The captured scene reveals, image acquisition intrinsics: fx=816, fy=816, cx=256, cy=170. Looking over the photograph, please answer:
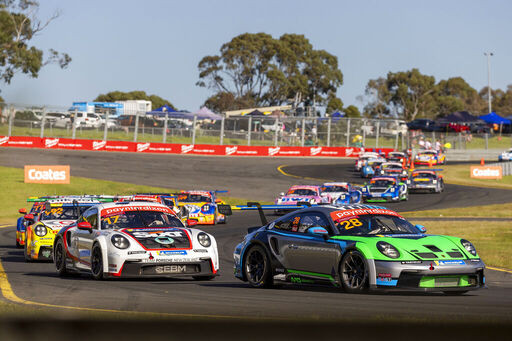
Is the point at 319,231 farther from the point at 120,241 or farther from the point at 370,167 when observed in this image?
the point at 370,167

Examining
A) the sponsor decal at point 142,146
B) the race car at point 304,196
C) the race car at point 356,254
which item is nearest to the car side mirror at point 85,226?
→ the race car at point 356,254

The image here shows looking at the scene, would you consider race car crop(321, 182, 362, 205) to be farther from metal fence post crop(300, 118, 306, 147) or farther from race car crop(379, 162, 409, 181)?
metal fence post crop(300, 118, 306, 147)

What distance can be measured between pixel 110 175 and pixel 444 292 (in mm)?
41137

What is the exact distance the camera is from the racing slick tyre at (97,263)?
12.6m

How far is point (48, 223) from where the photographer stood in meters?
17.1

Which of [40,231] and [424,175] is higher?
[424,175]

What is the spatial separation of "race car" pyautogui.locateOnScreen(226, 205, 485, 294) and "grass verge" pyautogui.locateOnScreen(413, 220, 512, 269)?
595 cm

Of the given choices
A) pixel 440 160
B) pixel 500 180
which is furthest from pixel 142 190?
pixel 440 160

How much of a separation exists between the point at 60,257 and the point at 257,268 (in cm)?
427

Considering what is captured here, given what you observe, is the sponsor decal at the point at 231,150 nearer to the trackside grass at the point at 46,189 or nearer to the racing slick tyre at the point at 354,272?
the trackside grass at the point at 46,189

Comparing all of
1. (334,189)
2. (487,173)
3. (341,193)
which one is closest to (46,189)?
Result: (334,189)

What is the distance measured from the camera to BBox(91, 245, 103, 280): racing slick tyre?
12.6 meters

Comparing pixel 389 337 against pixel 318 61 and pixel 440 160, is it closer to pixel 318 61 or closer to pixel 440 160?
pixel 440 160

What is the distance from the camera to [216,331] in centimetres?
385
